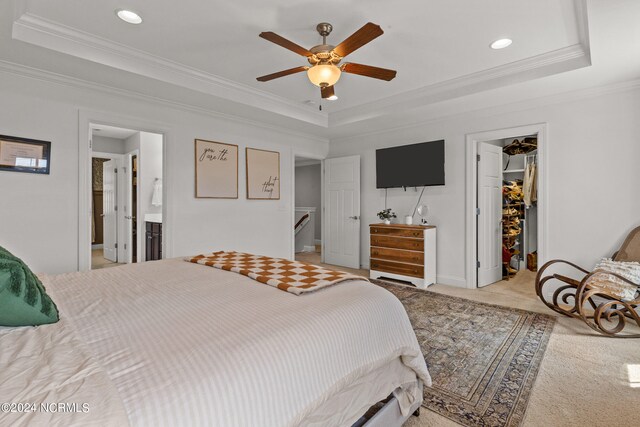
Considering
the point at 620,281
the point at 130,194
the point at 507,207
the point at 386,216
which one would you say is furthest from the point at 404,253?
the point at 130,194

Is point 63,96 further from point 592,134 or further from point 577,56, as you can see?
point 592,134

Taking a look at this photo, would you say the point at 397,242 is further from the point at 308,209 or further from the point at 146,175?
the point at 146,175

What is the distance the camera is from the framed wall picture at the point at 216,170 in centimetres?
412

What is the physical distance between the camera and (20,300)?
1101 millimetres

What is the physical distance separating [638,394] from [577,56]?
2777 millimetres

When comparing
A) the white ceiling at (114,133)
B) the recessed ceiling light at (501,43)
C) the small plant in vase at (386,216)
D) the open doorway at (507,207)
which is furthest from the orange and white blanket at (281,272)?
the white ceiling at (114,133)

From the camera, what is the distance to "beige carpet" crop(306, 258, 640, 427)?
1719 mm

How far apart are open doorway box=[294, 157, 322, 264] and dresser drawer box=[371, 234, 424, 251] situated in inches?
120

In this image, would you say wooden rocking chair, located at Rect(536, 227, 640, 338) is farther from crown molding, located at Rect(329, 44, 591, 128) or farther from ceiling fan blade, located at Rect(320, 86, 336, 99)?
ceiling fan blade, located at Rect(320, 86, 336, 99)

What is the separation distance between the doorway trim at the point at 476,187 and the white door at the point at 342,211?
6.00 ft

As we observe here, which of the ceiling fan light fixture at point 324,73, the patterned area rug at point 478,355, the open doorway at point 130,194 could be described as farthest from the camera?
the open doorway at point 130,194

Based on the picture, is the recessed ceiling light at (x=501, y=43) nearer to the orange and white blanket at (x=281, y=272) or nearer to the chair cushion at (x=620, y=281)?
the chair cushion at (x=620, y=281)

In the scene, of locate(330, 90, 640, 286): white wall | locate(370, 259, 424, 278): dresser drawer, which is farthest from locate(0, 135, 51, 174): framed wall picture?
locate(330, 90, 640, 286): white wall

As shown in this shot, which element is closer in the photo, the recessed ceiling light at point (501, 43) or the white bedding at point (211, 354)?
the white bedding at point (211, 354)
